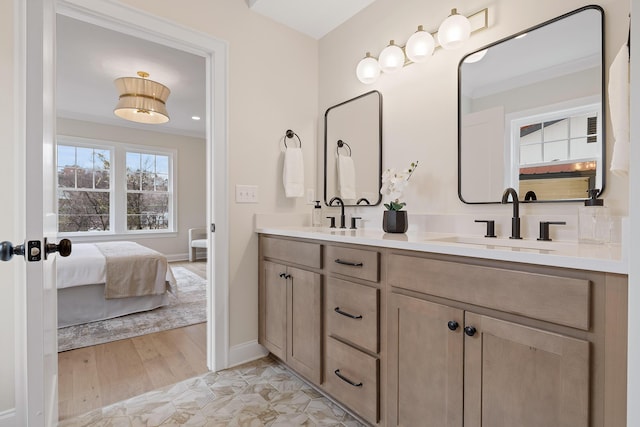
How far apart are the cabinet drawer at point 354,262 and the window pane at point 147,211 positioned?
17.6ft

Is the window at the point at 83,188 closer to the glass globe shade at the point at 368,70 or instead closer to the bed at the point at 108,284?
the bed at the point at 108,284

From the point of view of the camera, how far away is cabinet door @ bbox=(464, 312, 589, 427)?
33.5 inches

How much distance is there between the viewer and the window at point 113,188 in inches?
204

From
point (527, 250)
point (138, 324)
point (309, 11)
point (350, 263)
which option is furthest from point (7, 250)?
point (138, 324)

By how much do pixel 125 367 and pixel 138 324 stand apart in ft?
2.77

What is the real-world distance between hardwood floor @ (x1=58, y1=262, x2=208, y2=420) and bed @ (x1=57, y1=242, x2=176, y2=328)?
0.65 meters

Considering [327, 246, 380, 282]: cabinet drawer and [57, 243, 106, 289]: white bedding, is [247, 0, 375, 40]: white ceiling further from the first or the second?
[57, 243, 106, 289]: white bedding

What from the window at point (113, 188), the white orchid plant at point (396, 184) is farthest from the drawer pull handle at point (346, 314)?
the window at point (113, 188)

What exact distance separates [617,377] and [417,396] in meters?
0.64

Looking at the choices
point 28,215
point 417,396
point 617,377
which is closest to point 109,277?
point 28,215

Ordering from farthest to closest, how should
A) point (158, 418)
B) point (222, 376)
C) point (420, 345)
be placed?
1. point (222, 376)
2. point (158, 418)
3. point (420, 345)

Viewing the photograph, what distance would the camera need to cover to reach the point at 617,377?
2.59 feet

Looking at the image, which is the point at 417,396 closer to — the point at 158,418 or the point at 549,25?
the point at 158,418

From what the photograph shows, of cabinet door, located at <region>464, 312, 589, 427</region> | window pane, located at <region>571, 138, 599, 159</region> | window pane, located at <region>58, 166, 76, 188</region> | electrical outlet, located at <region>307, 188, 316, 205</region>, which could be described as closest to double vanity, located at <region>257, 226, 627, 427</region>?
cabinet door, located at <region>464, 312, 589, 427</region>
